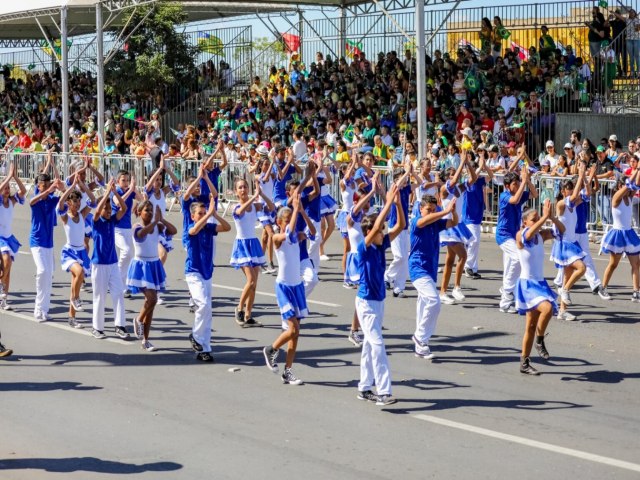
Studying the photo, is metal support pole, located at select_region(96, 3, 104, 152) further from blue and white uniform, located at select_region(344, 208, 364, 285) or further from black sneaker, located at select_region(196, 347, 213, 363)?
black sneaker, located at select_region(196, 347, 213, 363)

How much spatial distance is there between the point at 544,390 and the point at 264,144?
17.1 m

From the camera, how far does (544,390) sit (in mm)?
11516

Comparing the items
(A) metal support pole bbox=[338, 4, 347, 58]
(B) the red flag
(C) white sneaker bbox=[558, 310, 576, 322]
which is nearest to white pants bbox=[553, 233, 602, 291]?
(C) white sneaker bbox=[558, 310, 576, 322]

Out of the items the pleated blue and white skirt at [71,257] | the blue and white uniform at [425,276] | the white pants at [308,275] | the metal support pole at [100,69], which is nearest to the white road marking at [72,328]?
the pleated blue and white skirt at [71,257]

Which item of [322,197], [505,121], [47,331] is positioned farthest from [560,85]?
[47,331]

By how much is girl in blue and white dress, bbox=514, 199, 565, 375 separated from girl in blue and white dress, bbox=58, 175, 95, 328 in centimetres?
565

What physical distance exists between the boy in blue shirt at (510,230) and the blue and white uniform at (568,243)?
47 cm

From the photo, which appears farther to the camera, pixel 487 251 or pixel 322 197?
pixel 487 251

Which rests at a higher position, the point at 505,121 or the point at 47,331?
the point at 505,121

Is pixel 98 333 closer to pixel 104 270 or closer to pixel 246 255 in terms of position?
pixel 104 270

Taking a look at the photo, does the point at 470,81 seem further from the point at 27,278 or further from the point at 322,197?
the point at 27,278

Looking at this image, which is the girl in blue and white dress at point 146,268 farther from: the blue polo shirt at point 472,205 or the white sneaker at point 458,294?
the blue polo shirt at point 472,205

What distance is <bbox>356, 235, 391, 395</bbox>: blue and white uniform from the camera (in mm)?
10898

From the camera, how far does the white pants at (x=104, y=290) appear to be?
1417 cm
